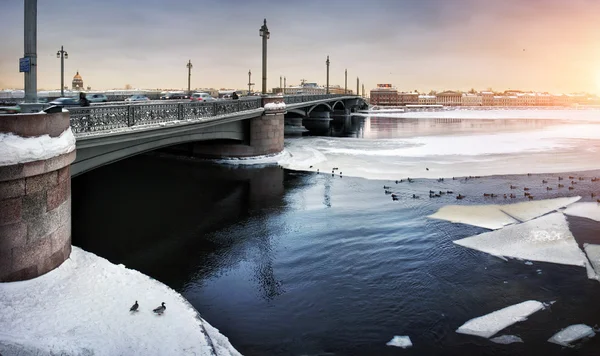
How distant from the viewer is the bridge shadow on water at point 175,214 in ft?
36.0

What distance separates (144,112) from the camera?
50.8 feet

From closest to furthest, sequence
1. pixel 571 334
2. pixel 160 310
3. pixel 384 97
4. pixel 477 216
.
→ pixel 160 310 → pixel 571 334 → pixel 477 216 → pixel 384 97

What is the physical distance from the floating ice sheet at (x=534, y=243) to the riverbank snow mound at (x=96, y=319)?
6.88 meters

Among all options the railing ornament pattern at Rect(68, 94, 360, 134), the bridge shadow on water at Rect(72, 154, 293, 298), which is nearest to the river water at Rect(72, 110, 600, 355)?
the bridge shadow on water at Rect(72, 154, 293, 298)

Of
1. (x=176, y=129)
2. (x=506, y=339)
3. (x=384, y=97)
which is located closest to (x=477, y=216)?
(x=506, y=339)

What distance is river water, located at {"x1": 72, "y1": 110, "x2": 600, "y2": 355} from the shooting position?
25.7ft

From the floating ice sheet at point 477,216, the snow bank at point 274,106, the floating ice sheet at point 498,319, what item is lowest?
the floating ice sheet at point 498,319

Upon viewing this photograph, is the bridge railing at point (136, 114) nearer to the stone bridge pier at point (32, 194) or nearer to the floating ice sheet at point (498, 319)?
the stone bridge pier at point (32, 194)

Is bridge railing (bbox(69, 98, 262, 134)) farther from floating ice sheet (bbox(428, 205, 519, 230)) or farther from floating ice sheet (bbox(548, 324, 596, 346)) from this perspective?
floating ice sheet (bbox(548, 324, 596, 346))

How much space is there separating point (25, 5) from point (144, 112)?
22.6ft

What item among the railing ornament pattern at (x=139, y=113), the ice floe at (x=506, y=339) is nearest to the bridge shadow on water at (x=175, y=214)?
the railing ornament pattern at (x=139, y=113)

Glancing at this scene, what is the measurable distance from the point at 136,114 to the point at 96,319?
894cm

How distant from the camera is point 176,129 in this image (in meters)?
17.4

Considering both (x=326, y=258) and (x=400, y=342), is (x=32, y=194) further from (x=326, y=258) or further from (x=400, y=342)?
(x=326, y=258)
